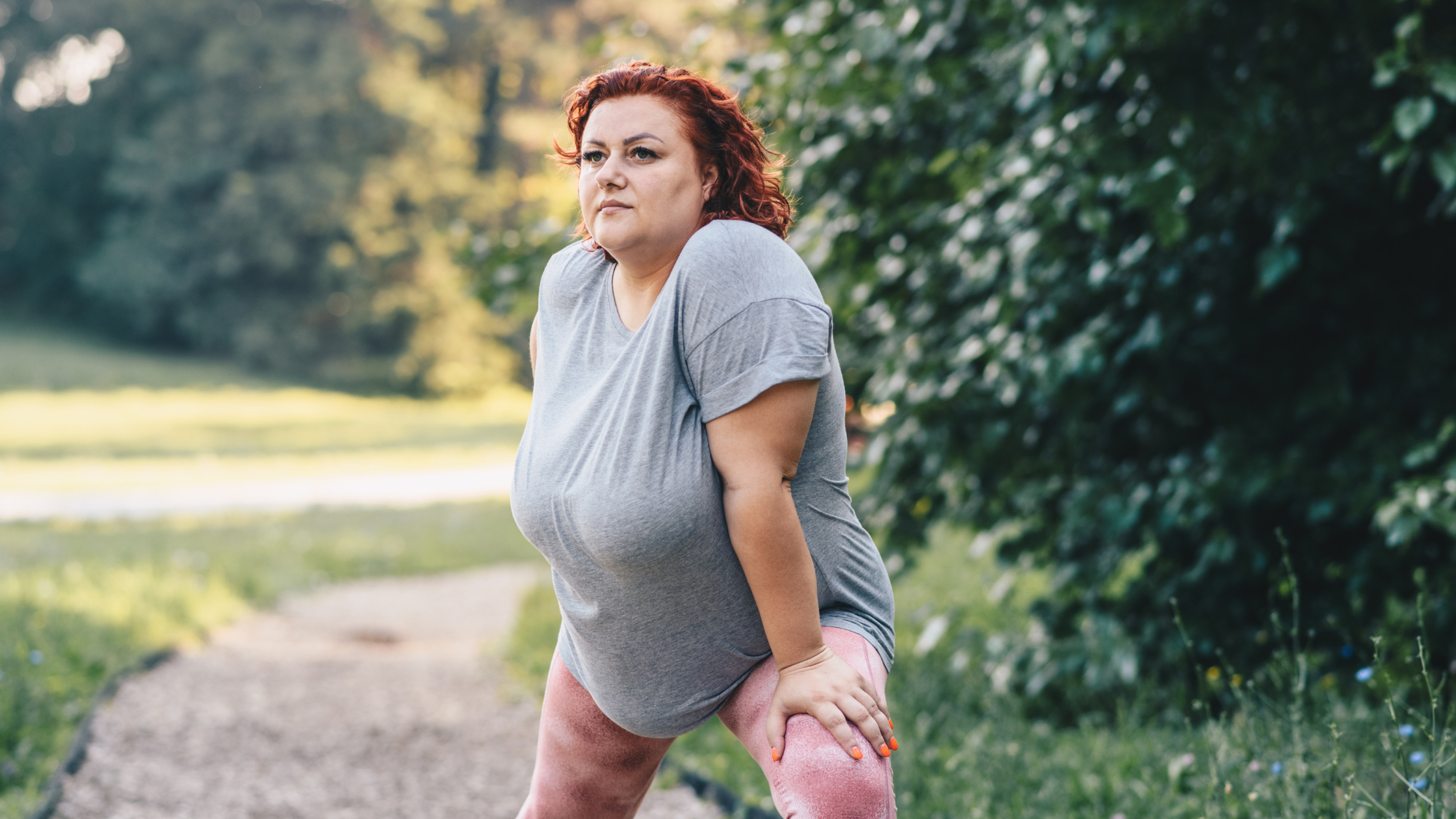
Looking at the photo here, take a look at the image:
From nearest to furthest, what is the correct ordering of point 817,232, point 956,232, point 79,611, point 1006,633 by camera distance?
point 956,232 → point 817,232 → point 1006,633 → point 79,611

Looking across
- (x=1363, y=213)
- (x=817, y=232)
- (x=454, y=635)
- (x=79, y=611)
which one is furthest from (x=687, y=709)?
(x=454, y=635)

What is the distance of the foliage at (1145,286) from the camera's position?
9.95 ft

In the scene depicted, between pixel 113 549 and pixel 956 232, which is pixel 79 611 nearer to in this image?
pixel 113 549

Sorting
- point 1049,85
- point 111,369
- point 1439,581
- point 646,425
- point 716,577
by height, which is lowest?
point 111,369

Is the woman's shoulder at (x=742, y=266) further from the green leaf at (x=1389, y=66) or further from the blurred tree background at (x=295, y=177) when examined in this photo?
the blurred tree background at (x=295, y=177)

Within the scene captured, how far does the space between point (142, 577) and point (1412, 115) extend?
700cm

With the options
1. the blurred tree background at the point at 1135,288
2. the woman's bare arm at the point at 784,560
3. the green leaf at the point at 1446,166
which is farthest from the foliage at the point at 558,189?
the green leaf at the point at 1446,166

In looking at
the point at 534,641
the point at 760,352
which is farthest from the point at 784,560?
the point at 534,641

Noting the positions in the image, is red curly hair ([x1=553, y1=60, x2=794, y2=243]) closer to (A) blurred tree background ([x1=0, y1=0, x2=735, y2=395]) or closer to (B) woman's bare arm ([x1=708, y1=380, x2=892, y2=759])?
(B) woman's bare arm ([x1=708, y1=380, x2=892, y2=759])

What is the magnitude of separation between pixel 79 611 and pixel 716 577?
5.35 m

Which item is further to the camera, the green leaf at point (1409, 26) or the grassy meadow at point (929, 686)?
the grassy meadow at point (929, 686)

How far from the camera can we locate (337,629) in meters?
7.23

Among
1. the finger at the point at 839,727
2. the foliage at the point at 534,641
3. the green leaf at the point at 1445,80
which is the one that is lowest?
the foliage at the point at 534,641

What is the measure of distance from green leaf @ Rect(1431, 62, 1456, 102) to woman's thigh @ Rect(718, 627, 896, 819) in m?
1.69
